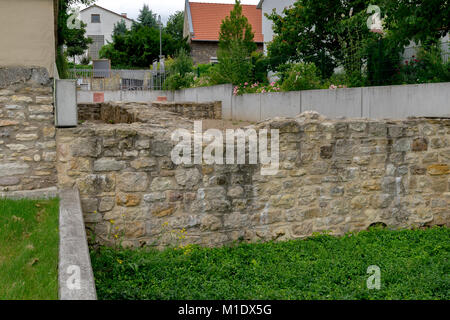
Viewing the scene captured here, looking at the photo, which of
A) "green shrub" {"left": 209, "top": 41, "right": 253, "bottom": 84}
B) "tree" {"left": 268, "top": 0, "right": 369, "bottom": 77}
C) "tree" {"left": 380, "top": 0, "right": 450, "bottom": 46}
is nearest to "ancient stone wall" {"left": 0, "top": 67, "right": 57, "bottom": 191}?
"tree" {"left": 380, "top": 0, "right": 450, "bottom": 46}

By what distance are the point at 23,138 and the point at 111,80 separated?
74.4 feet

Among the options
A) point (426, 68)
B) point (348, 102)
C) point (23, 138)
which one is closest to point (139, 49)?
point (348, 102)

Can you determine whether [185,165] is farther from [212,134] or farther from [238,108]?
[238,108]

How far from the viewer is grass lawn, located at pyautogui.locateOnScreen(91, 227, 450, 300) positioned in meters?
4.57

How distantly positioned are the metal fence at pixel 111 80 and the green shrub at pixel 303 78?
47.9 feet

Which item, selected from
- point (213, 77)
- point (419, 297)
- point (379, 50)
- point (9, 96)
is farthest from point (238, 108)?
point (419, 297)

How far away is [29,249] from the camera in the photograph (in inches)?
152

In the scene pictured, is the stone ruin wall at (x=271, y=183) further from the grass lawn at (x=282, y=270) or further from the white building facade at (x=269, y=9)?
the white building facade at (x=269, y=9)

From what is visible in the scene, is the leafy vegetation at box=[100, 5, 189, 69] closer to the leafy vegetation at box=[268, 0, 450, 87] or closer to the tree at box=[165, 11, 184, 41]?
the tree at box=[165, 11, 184, 41]

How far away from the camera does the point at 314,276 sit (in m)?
5.01

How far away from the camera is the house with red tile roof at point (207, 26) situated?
132 feet

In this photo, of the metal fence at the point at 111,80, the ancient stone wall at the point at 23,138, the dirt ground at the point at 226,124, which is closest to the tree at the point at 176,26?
the metal fence at the point at 111,80

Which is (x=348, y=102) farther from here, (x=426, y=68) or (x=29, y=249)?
(x=29, y=249)
